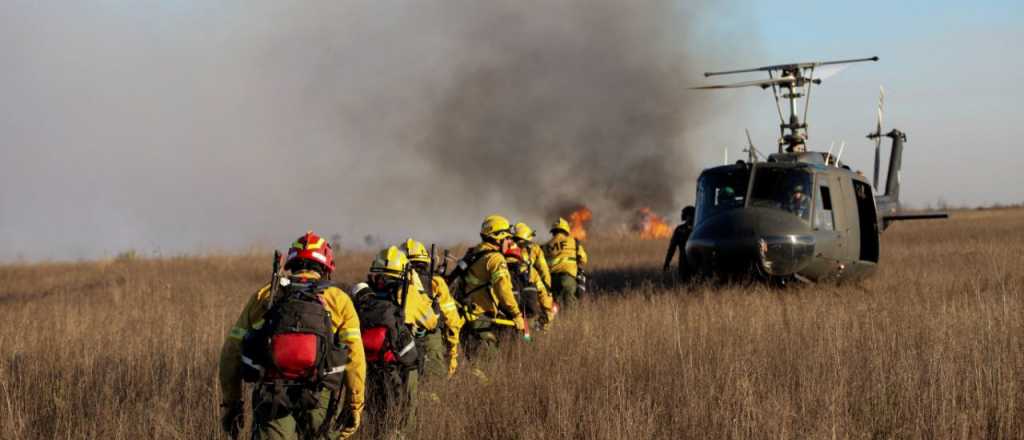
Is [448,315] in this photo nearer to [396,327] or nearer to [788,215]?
[396,327]

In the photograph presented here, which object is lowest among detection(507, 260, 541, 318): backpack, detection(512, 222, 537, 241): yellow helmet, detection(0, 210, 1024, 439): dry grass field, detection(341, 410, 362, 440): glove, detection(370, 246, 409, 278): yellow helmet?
detection(0, 210, 1024, 439): dry grass field

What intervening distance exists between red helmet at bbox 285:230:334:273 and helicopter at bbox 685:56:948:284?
8.71 metres

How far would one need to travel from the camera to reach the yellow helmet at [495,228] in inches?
384

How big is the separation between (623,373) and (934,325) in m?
3.53

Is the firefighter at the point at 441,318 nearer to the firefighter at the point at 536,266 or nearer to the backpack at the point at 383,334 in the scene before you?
the backpack at the point at 383,334

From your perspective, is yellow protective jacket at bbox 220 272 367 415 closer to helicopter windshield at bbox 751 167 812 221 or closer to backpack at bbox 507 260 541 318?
backpack at bbox 507 260 541 318

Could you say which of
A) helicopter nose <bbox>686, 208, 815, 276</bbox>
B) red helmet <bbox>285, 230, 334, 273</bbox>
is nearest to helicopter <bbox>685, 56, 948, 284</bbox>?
helicopter nose <bbox>686, 208, 815, 276</bbox>

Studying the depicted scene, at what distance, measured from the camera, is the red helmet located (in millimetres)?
5402

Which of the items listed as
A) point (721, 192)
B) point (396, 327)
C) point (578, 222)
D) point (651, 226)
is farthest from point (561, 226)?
point (651, 226)

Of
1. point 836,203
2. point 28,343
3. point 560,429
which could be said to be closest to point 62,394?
point 28,343

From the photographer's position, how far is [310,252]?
5410 millimetres

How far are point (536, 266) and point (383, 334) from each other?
6969mm

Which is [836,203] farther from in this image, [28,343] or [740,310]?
[28,343]

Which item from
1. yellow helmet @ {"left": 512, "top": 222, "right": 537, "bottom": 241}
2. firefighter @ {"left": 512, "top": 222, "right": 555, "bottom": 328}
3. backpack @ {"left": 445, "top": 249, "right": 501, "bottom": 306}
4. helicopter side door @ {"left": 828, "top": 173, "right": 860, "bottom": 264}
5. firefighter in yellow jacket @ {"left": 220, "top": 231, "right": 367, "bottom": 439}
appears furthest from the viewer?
helicopter side door @ {"left": 828, "top": 173, "right": 860, "bottom": 264}
